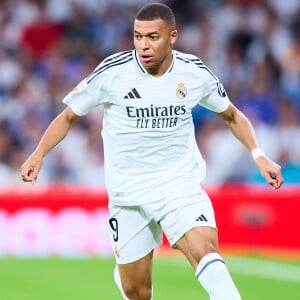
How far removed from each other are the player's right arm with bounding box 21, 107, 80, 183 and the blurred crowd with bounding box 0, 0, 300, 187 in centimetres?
686

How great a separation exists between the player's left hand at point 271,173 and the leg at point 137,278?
934 mm

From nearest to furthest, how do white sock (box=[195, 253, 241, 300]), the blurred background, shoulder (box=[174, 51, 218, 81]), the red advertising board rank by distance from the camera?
white sock (box=[195, 253, 241, 300]) < shoulder (box=[174, 51, 218, 81]) < the blurred background < the red advertising board

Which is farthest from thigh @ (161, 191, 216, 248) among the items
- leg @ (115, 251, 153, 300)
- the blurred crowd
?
the blurred crowd

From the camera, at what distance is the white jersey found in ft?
22.1

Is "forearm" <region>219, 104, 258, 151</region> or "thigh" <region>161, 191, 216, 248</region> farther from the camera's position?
"forearm" <region>219, 104, 258, 151</region>

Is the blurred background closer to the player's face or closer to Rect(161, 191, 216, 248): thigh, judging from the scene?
Rect(161, 191, 216, 248): thigh

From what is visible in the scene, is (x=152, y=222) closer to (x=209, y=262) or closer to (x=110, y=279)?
(x=209, y=262)

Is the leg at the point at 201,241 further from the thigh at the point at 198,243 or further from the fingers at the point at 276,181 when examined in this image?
the fingers at the point at 276,181

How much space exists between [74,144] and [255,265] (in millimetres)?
3381

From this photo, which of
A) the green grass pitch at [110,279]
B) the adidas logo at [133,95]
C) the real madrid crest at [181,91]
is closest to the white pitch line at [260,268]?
the green grass pitch at [110,279]

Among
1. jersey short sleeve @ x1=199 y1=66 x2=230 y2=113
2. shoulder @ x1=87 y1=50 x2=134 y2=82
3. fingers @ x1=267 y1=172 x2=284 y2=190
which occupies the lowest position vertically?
fingers @ x1=267 y1=172 x2=284 y2=190

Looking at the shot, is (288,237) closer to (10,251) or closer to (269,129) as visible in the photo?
(269,129)

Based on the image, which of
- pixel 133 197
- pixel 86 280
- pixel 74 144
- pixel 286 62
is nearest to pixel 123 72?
pixel 133 197

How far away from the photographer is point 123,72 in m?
6.76
